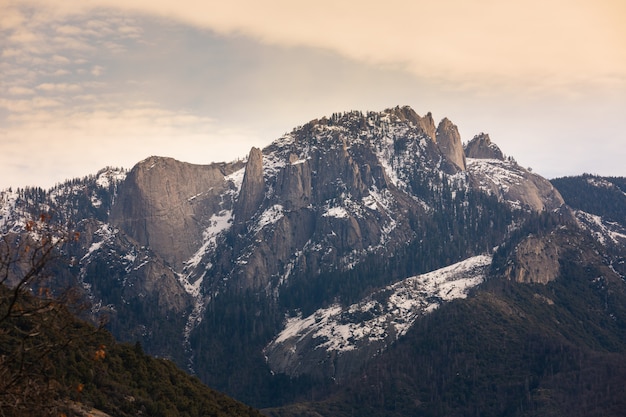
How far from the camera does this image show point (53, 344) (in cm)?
4475

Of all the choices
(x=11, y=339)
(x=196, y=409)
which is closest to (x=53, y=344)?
(x=11, y=339)

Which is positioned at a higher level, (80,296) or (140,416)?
(80,296)

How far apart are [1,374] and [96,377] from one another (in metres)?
97.3

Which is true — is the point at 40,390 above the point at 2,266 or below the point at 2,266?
below

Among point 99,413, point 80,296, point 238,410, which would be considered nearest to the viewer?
point 80,296

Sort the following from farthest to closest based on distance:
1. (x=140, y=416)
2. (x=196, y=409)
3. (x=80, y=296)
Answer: (x=196, y=409), (x=140, y=416), (x=80, y=296)

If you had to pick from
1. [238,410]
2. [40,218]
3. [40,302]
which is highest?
[40,218]

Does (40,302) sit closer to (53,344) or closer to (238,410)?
(53,344)

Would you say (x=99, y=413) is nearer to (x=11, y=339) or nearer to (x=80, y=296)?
(x=11, y=339)

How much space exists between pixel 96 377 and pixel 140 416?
8.53 m

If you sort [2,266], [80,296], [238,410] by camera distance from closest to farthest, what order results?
[2,266], [80,296], [238,410]

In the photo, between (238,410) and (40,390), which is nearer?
(40,390)

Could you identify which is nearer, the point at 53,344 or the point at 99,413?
the point at 53,344

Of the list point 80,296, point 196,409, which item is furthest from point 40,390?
point 196,409
